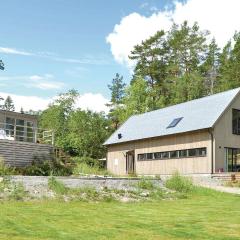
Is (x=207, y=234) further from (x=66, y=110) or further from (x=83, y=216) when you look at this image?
(x=66, y=110)

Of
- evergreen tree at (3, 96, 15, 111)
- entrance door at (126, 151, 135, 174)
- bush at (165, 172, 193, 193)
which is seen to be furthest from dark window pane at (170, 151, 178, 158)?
Result: evergreen tree at (3, 96, 15, 111)

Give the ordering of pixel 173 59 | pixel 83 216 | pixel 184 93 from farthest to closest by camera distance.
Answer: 1. pixel 173 59
2. pixel 184 93
3. pixel 83 216

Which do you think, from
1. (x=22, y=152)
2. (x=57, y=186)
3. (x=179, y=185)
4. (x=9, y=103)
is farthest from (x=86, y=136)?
(x=9, y=103)

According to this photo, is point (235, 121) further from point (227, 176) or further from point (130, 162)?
point (130, 162)

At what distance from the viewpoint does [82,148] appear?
5819 centimetres

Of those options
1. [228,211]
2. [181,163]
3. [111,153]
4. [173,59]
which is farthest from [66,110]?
[228,211]

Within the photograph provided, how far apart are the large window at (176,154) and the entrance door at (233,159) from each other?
7.15 ft

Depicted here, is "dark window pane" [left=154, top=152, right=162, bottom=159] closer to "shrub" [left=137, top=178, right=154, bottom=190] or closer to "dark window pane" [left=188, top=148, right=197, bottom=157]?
"dark window pane" [left=188, top=148, right=197, bottom=157]

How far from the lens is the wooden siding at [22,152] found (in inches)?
1109

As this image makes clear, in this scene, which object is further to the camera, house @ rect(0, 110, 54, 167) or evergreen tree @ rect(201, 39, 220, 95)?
evergreen tree @ rect(201, 39, 220, 95)

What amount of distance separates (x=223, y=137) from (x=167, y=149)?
5.28 m

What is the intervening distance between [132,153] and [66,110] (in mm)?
39829

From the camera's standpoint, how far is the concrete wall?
33.5m

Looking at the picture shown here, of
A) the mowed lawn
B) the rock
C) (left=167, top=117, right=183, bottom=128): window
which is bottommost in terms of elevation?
the mowed lawn
